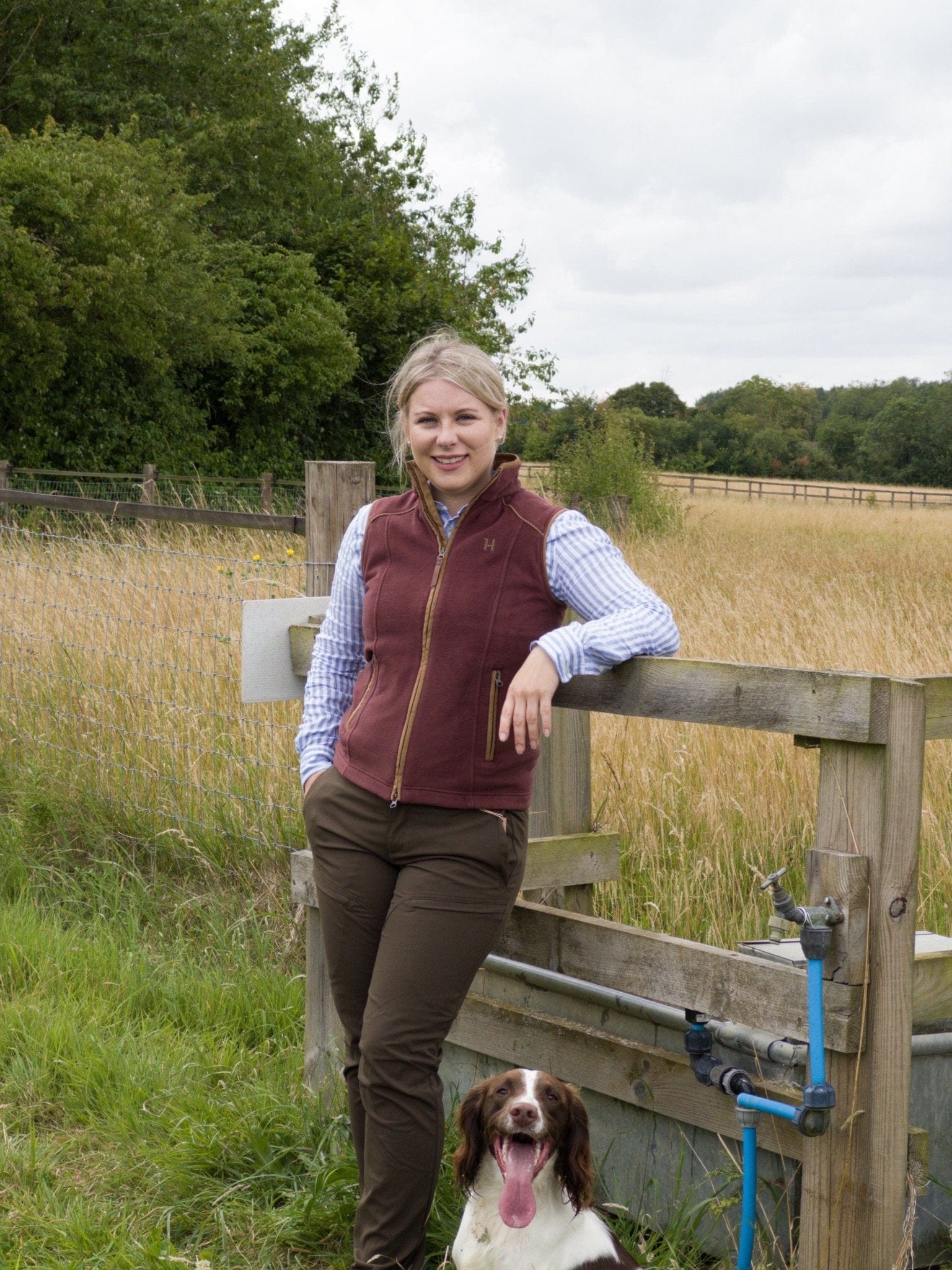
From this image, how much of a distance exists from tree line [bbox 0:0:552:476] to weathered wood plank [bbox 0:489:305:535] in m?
14.5

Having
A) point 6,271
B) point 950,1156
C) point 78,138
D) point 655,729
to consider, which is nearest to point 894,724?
point 950,1156

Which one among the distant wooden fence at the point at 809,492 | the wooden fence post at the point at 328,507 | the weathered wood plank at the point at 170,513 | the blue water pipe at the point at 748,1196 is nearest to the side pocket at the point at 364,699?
the blue water pipe at the point at 748,1196

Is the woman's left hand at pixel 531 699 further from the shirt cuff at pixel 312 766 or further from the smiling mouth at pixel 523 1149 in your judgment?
the smiling mouth at pixel 523 1149

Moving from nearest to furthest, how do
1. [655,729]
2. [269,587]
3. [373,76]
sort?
[655,729], [269,587], [373,76]

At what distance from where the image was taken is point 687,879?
4238 mm

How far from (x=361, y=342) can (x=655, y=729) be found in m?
24.8

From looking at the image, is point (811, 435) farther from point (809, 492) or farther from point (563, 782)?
point (563, 782)

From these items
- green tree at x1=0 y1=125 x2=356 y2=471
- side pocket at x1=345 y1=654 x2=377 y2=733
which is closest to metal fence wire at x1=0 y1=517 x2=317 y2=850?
side pocket at x1=345 y1=654 x2=377 y2=733

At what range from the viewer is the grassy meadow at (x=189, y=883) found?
9.99ft

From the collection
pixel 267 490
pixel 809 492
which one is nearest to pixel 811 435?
pixel 809 492

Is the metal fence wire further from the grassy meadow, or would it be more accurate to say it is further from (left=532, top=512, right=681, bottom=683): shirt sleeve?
(left=532, top=512, right=681, bottom=683): shirt sleeve

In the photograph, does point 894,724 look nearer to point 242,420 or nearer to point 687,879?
point 687,879

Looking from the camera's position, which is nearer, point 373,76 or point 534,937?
point 534,937

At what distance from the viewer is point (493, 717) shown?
8.06 ft
